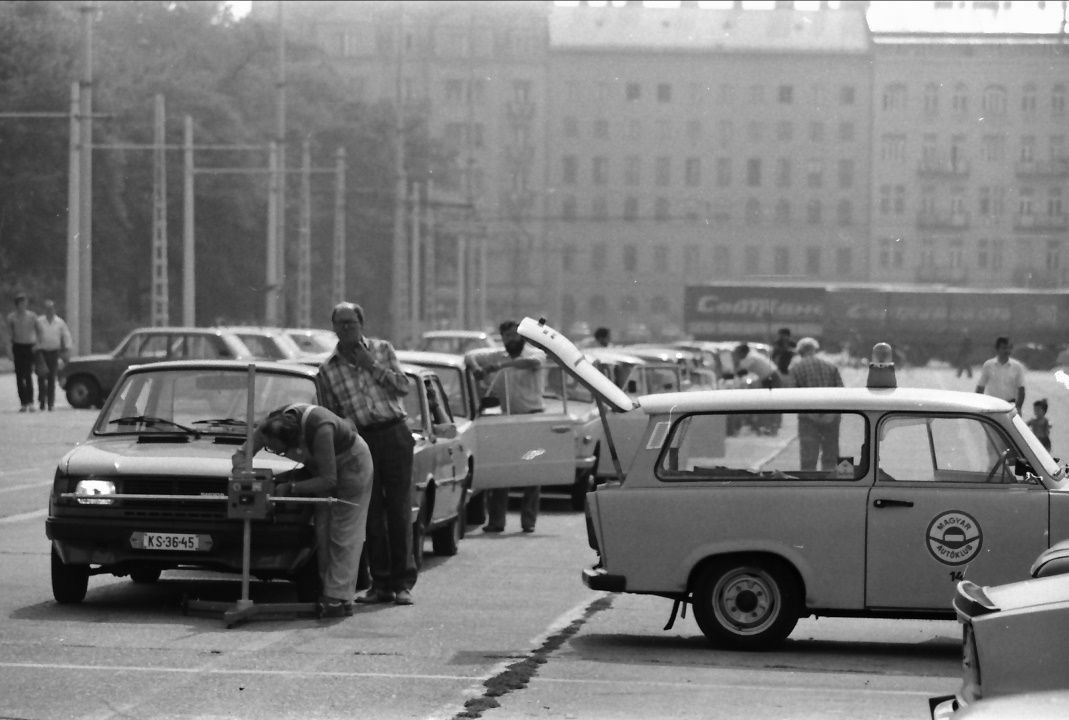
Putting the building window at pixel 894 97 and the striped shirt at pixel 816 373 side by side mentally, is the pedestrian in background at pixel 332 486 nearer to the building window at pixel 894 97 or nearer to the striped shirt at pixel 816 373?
the striped shirt at pixel 816 373

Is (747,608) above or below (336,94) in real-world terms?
below

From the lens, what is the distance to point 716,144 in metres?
97.4

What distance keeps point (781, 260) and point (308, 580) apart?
94.4 meters

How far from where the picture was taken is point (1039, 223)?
44844 mm

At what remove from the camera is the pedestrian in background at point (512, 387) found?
18844 millimetres

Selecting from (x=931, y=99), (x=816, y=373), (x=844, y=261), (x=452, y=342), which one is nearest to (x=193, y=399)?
(x=816, y=373)

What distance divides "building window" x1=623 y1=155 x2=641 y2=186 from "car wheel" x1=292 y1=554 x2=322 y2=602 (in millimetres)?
103139

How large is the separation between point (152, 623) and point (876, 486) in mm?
4035

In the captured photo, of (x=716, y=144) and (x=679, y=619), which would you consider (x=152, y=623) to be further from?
(x=716, y=144)

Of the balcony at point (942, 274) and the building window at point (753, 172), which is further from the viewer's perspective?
the building window at point (753, 172)

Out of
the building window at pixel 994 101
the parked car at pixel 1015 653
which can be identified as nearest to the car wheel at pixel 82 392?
the building window at pixel 994 101

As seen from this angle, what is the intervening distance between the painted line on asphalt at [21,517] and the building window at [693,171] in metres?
81.6

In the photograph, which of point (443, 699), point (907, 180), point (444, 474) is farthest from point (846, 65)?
point (443, 699)

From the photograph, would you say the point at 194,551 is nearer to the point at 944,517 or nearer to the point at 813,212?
the point at 944,517
